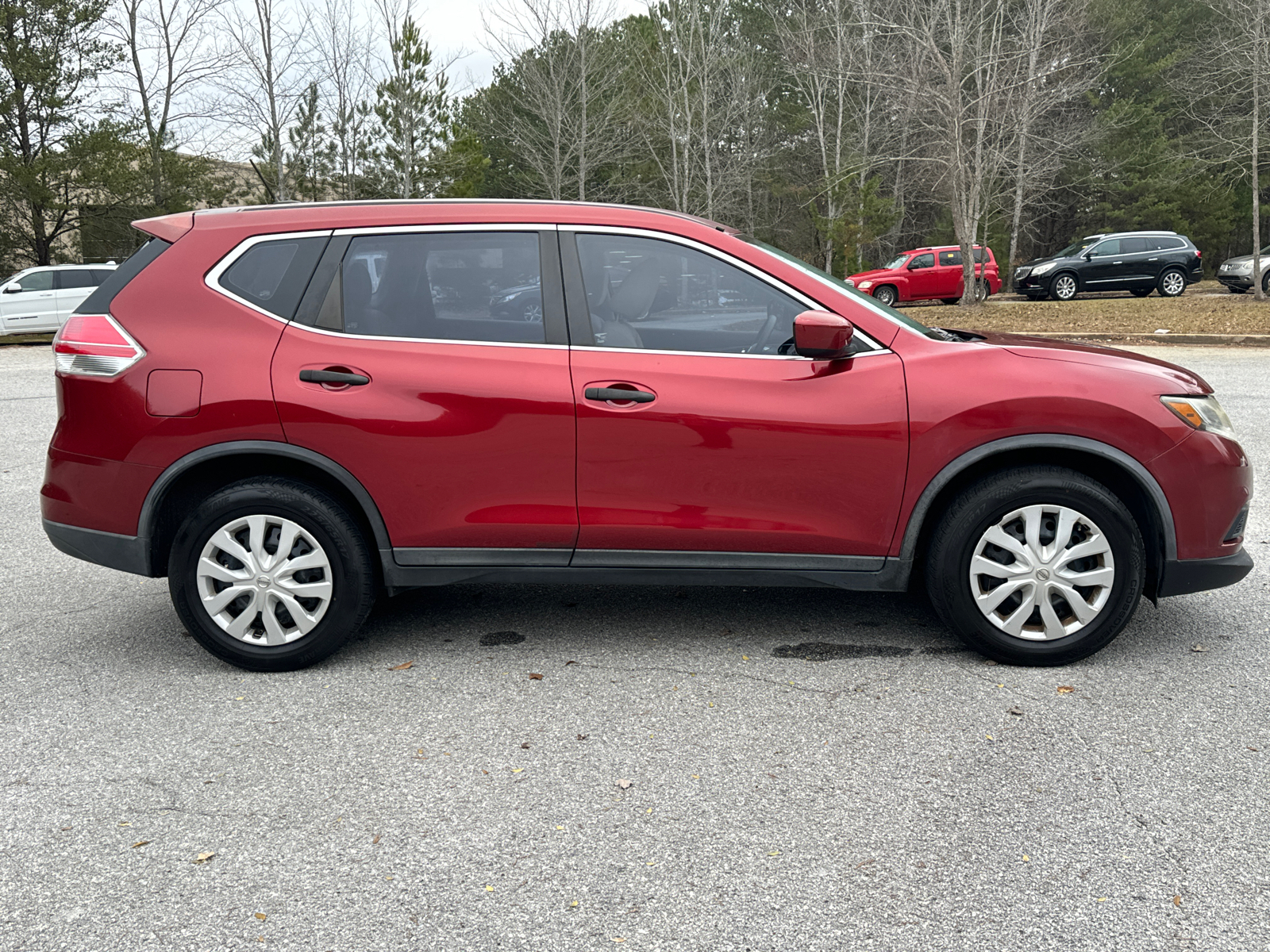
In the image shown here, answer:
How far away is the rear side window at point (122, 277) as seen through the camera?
4.14m

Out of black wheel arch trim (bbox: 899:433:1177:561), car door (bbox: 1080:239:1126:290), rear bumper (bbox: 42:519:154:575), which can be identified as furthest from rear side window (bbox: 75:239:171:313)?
car door (bbox: 1080:239:1126:290)

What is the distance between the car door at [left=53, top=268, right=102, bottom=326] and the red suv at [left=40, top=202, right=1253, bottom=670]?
870 inches

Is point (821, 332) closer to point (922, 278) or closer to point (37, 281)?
point (37, 281)

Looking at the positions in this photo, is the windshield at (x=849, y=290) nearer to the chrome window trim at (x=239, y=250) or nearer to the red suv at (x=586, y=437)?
the red suv at (x=586, y=437)

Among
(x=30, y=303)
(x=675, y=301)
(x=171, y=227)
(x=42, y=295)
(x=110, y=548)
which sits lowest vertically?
(x=110, y=548)

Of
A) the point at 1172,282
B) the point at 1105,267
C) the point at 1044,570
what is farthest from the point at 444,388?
the point at 1172,282

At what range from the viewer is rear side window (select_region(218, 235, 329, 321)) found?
4105 mm

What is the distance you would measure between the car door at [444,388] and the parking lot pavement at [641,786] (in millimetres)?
Answer: 586

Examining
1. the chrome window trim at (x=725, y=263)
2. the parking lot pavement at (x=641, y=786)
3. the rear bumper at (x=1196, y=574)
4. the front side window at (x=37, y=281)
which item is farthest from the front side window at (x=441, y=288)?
the front side window at (x=37, y=281)

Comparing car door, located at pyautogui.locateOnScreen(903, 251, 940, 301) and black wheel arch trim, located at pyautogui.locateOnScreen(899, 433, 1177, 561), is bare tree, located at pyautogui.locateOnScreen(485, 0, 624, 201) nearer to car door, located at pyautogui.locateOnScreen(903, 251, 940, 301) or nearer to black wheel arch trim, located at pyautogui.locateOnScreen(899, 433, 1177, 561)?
car door, located at pyautogui.locateOnScreen(903, 251, 940, 301)

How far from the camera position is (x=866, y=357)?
401 centimetres

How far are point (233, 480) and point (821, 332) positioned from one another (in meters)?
2.30

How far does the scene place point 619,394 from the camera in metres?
3.96

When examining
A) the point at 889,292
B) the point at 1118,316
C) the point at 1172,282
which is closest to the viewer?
the point at 1118,316
